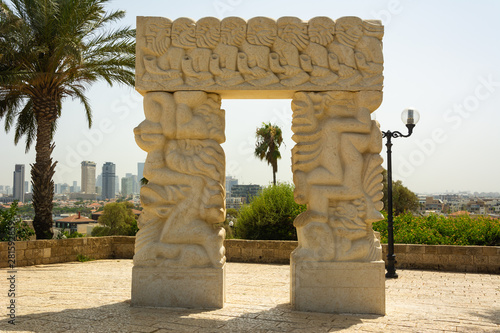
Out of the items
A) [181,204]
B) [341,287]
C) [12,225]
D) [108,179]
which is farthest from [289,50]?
[108,179]

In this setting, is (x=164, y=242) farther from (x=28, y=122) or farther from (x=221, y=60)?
(x=28, y=122)

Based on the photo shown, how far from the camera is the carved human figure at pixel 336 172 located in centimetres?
522

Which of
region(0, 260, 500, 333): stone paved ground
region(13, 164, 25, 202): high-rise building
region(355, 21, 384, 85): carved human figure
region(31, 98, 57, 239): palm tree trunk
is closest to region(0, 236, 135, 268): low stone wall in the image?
region(0, 260, 500, 333): stone paved ground

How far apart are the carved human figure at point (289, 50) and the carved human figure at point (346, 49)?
34 cm

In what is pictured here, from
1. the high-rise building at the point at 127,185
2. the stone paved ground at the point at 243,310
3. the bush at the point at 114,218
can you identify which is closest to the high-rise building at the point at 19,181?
the stone paved ground at the point at 243,310

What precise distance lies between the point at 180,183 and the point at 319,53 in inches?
87.1

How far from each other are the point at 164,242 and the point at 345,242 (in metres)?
2.07

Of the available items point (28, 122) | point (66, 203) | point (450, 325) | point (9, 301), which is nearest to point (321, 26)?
point (450, 325)

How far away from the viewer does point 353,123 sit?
532 centimetres

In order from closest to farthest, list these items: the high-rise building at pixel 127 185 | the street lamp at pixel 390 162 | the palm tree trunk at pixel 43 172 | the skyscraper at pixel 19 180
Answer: the street lamp at pixel 390 162 < the palm tree trunk at pixel 43 172 < the skyscraper at pixel 19 180 < the high-rise building at pixel 127 185

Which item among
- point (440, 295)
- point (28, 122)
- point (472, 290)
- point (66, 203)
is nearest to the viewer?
point (440, 295)

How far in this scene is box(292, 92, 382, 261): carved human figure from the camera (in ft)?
17.1

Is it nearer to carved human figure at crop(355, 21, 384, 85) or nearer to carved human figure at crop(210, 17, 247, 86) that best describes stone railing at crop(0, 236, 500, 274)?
carved human figure at crop(355, 21, 384, 85)

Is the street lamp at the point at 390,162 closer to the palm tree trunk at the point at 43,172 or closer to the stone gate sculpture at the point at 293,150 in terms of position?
the stone gate sculpture at the point at 293,150
